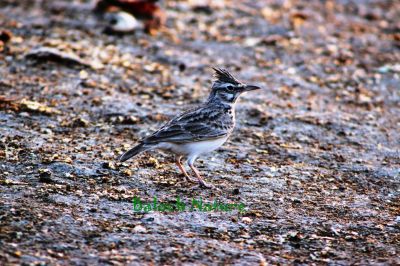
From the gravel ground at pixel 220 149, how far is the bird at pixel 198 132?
37 centimetres

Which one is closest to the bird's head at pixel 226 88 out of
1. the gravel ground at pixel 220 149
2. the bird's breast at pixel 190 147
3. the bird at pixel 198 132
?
the bird at pixel 198 132

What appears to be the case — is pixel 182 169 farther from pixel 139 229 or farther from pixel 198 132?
pixel 139 229

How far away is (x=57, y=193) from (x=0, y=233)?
1.22 meters

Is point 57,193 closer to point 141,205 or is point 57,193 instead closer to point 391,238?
point 141,205

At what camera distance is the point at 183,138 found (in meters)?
7.99

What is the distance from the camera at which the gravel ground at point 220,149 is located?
644 centimetres

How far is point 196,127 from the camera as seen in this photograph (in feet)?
26.9

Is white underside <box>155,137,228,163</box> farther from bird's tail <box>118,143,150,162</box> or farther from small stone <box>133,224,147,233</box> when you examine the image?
small stone <box>133,224,147,233</box>

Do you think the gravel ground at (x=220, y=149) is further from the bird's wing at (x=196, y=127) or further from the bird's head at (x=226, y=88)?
the bird's head at (x=226, y=88)

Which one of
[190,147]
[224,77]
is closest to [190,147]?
[190,147]

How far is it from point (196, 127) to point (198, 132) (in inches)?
3.6

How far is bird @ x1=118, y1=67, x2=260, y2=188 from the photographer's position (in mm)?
7867

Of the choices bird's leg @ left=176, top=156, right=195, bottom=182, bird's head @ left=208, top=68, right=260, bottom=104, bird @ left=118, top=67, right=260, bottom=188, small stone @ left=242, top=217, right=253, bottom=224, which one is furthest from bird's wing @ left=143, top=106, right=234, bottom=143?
small stone @ left=242, top=217, right=253, bottom=224

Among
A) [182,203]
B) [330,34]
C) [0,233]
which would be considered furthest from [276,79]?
[0,233]
